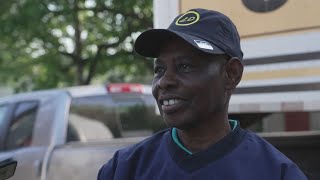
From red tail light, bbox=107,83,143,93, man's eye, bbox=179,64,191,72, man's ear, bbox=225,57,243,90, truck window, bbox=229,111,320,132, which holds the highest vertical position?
man's eye, bbox=179,64,191,72

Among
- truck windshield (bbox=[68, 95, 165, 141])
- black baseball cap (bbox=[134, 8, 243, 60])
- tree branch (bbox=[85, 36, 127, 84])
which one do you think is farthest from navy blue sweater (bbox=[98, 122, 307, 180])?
tree branch (bbox=[85, 36, 127, 84])

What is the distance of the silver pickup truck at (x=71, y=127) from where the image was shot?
178 inches

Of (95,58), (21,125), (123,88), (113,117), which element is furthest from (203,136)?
(95,58)

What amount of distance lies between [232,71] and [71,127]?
3.69 metres

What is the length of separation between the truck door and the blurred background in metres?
0.01

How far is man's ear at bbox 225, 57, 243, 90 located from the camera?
5.41 feet

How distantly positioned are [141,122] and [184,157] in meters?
4.33

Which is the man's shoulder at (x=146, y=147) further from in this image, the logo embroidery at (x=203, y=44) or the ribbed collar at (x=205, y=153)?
the logo embroidery at (x=203, y=44)

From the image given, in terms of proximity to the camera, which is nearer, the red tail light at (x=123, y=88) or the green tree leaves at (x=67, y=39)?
the red tail light at (x=123, y=88)

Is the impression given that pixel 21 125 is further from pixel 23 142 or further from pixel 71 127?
pixel 71 127

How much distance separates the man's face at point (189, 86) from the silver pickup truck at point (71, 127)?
8.46 ft

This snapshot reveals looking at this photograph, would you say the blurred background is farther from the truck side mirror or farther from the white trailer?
the truck side mirror

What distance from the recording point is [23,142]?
5.20 meters

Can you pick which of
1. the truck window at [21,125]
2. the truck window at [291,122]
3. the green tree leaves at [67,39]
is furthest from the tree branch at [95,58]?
the truck window at [291,122]
